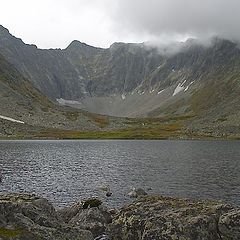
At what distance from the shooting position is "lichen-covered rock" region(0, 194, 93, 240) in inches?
873

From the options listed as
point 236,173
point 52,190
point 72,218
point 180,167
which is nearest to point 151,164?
point 180,167

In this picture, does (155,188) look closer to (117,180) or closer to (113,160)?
(117,180)

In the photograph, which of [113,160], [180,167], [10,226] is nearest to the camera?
[10,226]

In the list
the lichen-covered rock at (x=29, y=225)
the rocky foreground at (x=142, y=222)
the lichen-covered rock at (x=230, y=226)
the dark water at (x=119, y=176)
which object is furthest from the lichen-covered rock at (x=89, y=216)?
the dark water at (x=119, y=176)

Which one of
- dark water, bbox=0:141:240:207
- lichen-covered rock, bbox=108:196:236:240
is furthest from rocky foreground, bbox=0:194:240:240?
dark water, bbox=0:141:240:207

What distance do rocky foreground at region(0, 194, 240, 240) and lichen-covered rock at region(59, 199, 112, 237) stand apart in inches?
79.0

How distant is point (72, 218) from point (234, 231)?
16.3 metres

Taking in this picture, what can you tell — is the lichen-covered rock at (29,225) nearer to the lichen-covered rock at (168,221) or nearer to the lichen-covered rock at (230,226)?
the lichen-covered rock at (168,221)

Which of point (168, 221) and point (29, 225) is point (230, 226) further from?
point (29, 225)

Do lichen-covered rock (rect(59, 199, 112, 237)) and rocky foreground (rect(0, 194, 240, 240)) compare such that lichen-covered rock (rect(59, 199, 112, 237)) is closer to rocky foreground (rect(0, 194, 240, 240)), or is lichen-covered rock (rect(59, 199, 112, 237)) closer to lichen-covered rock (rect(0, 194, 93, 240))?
rocky foreground (rect(0, 194, 240, 240))

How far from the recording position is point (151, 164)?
324 feet

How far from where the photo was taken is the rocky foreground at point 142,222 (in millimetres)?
23625

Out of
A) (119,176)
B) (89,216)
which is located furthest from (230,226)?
(119,176)

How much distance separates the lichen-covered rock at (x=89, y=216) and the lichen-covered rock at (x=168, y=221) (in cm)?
421
